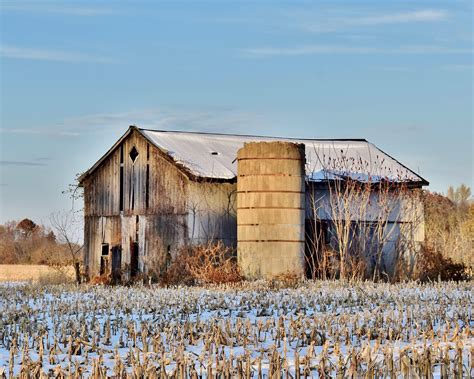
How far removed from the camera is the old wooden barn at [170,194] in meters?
31.1

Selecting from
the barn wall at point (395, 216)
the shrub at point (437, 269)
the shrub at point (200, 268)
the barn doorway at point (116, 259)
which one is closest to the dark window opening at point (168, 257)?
the shrub at point (200, 268)

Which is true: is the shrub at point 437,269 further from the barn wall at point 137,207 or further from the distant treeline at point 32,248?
the distant treeline at point 32,248

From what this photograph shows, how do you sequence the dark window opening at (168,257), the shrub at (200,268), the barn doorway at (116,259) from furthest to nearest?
→ the barn doorway at (116,259) → the dark window opening at (168,257) → the shrub at (200,268)

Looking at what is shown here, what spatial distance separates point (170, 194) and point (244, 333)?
19.2 m

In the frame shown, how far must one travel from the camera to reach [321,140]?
38500 millimetres

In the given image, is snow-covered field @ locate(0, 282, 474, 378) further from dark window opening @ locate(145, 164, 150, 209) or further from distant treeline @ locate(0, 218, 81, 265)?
distant treeline @ locate(0, 218, 81, 265)

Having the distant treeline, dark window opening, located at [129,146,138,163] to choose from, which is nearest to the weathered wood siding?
dark window opening, located at [129,146,138,163]

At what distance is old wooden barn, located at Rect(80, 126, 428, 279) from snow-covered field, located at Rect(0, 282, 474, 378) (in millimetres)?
10014

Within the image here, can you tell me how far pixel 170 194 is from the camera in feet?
103

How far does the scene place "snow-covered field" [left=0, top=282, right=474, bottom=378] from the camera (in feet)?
30.9

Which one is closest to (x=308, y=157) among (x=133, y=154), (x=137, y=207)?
(x=133, y=154)

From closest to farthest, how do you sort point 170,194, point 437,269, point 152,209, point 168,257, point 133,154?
1. point 437,269
2. point 168,257
3. point 170,194
4. point 152,209
5. point 133,154

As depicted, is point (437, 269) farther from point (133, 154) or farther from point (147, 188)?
point (133, 154)

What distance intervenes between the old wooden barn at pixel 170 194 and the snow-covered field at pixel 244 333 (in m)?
10.0
